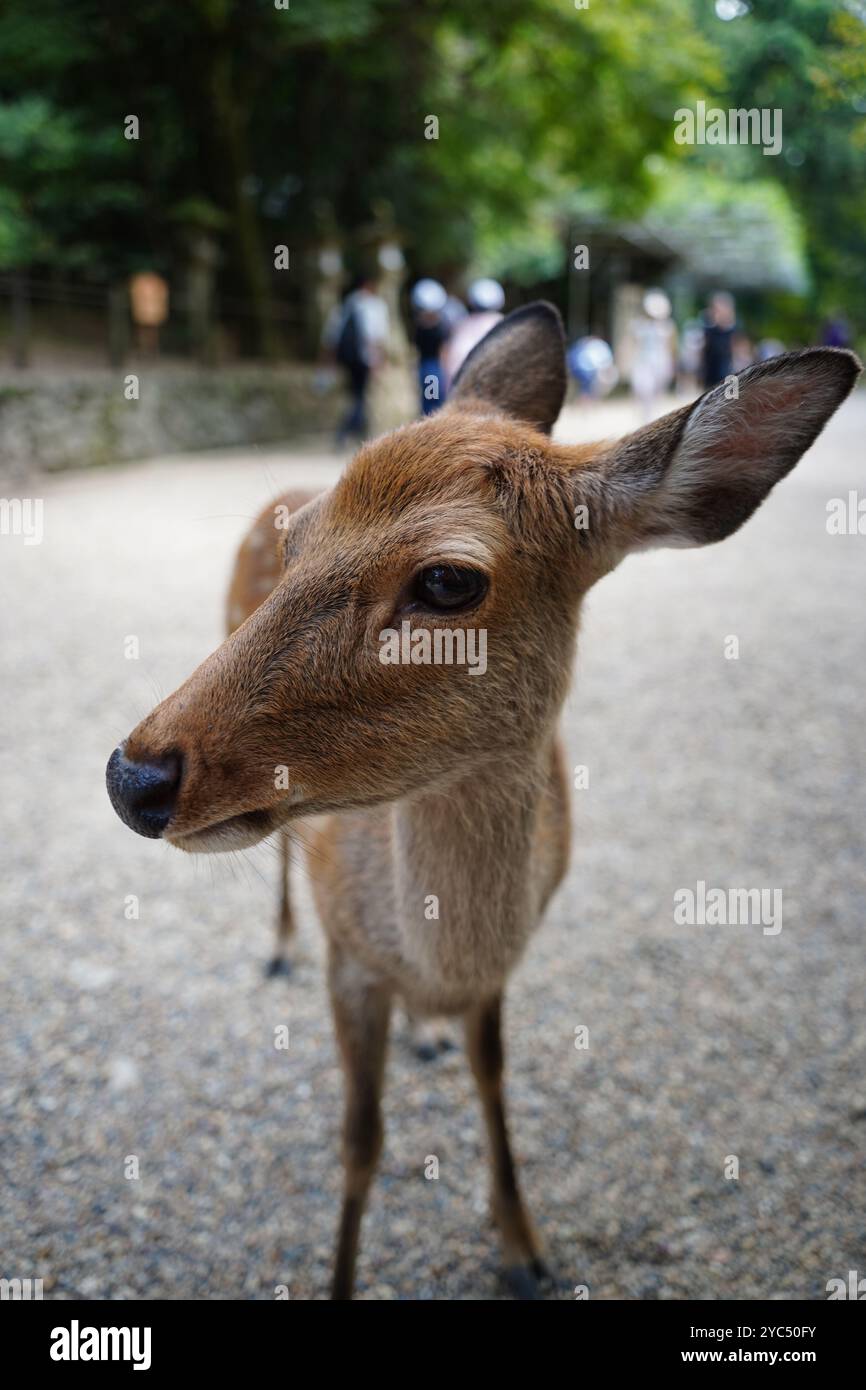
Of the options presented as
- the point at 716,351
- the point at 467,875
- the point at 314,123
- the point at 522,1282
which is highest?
the point at 314,123

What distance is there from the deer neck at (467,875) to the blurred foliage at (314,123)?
8.45m

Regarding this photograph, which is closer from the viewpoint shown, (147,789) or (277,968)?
(147,789)

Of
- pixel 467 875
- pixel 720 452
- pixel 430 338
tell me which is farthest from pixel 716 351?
pixel 467 875

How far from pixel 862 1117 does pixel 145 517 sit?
26.6 ft

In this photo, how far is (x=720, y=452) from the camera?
1.70 metres

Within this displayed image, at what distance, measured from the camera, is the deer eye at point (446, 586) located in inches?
63.3

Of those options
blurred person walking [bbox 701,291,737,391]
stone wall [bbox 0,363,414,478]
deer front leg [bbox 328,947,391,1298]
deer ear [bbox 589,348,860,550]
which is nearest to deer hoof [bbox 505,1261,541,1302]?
deer front leg [bbox 328,947,391,1298]

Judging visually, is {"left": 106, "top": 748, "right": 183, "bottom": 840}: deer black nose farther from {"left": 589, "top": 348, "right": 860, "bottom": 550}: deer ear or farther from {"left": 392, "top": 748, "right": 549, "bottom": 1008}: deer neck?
{"left": 589, "top": 348, "right": 860, "bottom": 550}: deer ear

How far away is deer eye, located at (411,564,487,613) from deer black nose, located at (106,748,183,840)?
1.53 feet

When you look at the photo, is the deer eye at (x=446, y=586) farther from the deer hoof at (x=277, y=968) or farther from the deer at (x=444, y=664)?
the deer hoof at (x=277, y=968)

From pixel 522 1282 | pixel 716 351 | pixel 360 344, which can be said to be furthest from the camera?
pixel 360 344

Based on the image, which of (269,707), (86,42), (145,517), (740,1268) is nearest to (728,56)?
(269,707)

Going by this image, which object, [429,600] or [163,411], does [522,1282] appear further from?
[163,411]

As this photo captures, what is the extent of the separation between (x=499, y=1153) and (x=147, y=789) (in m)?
1.52
